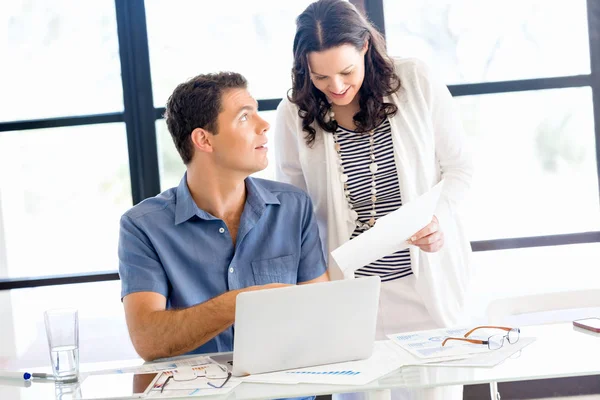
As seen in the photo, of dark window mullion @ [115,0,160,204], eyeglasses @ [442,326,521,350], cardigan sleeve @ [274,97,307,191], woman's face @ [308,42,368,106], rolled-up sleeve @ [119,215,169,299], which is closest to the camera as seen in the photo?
eyeglasses @ [442,326,521,350]

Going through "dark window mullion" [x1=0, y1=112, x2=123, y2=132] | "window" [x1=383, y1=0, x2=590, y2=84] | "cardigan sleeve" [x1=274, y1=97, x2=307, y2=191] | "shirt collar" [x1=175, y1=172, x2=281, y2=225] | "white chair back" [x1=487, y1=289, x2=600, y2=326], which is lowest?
"white chair back" [x1=487, y1=289, x2=600, y2=326]

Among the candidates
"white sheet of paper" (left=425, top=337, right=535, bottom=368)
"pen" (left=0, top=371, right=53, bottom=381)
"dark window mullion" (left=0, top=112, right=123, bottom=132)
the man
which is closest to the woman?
the man

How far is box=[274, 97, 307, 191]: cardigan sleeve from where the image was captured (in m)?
2.25

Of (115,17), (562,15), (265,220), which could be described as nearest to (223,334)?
(265,220)

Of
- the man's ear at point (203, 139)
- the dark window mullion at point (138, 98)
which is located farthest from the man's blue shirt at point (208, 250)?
the dark window mullion at point (138, 98)

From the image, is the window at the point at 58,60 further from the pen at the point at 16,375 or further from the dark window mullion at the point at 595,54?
the dark window mullion at the point at 595,54

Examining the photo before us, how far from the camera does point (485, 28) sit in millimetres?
3309

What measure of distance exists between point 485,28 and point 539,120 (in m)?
0.50

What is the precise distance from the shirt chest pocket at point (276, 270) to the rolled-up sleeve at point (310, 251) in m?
0.03

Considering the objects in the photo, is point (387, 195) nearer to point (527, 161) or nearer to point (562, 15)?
point (527, 161)

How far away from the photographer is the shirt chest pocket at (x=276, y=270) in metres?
1.97

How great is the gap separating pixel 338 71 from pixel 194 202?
54 centimetres

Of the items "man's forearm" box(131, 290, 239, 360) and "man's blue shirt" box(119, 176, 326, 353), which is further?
"man's blue shirt" box(119, 176, 326, 353)

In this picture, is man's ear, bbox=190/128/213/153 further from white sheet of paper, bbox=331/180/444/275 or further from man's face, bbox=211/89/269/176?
white sheet of paper, bbox=331/180/444/275
